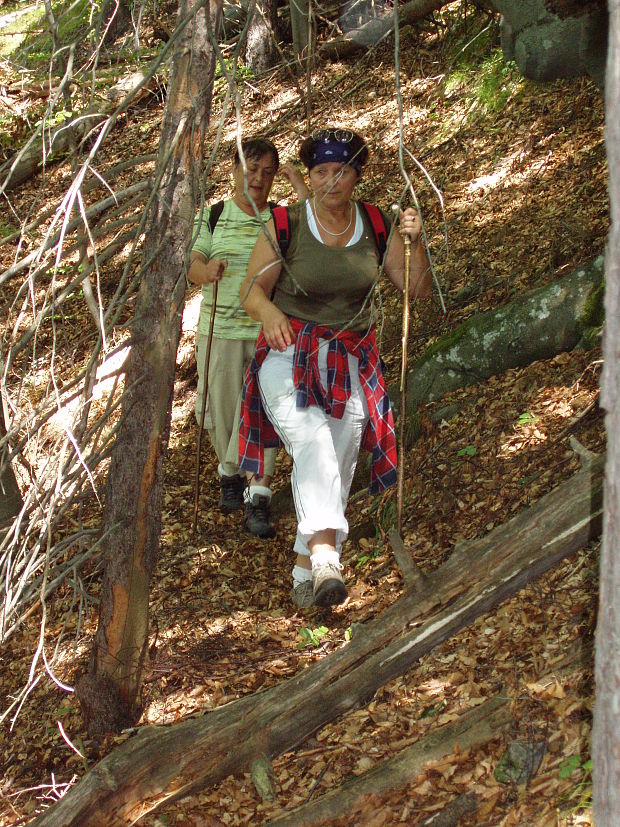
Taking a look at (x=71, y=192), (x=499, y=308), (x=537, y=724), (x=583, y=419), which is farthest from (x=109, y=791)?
(x=499, y=308)

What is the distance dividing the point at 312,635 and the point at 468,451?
171 cm

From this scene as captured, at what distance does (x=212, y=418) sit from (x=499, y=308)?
7.11 ft

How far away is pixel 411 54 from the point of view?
1068 cm

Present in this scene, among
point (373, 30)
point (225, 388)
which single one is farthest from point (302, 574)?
point (373, 30)

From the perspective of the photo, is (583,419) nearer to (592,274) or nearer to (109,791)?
(592,274)

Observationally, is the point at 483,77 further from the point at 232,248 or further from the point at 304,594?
the point at 304,594

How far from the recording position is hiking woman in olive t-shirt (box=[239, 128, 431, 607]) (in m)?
4.40

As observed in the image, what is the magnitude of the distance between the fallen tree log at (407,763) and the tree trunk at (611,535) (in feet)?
5.25

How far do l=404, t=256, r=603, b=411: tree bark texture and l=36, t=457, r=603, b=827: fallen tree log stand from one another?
196 cm

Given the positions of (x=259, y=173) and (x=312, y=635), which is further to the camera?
(x=259, y=173)

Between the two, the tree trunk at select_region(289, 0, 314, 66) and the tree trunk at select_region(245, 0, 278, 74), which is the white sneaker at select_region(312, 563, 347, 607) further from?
the tree trunk at select_region(245, 0, 278, 74)

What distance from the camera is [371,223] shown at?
4.71 meters

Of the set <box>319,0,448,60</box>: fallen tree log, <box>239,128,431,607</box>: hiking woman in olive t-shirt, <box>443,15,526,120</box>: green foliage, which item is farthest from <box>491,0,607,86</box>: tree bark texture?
<box>319,0,448,60</box>: fallen tree log

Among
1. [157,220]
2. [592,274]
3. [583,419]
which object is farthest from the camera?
[592,274]
